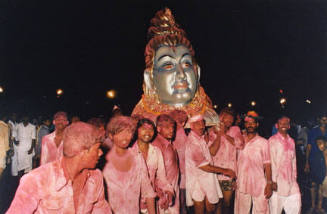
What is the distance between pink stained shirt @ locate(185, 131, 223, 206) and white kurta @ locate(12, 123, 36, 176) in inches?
231

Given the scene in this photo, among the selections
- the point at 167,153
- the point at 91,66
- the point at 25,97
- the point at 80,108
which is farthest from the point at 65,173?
the point at 80,108

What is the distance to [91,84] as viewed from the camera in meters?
19.5

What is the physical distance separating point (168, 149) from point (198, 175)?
2.18 feet

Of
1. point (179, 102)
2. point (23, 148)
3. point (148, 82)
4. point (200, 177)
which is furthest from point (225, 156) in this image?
point (23, 148)

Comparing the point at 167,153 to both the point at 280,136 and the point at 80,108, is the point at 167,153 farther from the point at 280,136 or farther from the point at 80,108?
the point at 80,108

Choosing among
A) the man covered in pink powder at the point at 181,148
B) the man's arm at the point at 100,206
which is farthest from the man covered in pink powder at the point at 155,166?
the man covered in pink powder at the point at 181,148

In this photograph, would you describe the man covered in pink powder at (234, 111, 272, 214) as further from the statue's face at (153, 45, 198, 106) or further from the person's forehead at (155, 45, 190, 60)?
the person's forehead at (155, 45, 190, 60)

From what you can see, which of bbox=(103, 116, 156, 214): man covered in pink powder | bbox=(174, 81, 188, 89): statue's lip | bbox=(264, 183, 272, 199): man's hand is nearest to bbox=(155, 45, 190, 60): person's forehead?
bbox=(174, 81, 188, 89): statue's lip

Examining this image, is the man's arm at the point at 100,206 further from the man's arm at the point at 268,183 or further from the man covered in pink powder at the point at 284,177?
the man covered in pink powder at the point at 284,177

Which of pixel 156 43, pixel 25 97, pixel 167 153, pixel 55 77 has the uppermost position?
pixel 55 77

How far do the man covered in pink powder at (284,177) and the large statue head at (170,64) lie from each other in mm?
2639

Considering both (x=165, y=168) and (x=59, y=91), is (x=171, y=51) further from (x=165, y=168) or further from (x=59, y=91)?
(x=59, y=91)

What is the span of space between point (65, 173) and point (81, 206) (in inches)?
12.7

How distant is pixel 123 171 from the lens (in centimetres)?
254
